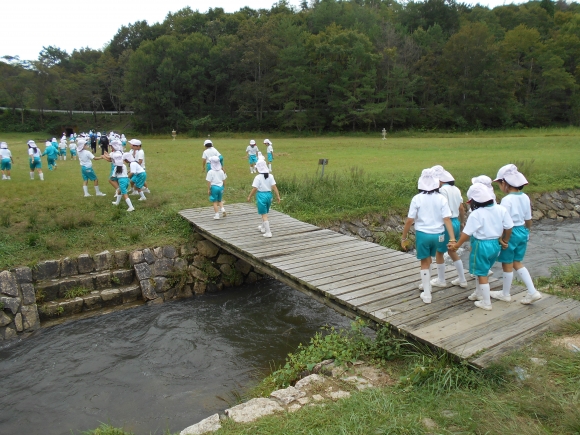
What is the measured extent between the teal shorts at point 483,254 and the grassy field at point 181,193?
7521mm

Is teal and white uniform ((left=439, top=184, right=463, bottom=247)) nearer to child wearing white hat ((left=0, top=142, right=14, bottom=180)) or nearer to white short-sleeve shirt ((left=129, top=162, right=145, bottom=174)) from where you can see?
white short-sleeve shirt ((left=129, top=162, right=145, bottom=174))

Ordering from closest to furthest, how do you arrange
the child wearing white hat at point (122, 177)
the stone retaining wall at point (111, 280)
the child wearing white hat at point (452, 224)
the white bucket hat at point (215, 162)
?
the child wearing white hat at point (452, 224) → the stone retaining wall at point (111, 280) → the white bucket hat at point (215, 162) → the child wearing white hat at point (122, 177)

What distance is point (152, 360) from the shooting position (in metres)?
7.75

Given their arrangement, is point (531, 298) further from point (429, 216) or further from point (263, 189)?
point (263, 189)

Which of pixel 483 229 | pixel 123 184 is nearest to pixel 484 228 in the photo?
pixel 483 229

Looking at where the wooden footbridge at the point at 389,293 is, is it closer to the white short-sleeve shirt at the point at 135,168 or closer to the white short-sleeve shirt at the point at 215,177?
the white short-sleeve shirt at the point at 215,177

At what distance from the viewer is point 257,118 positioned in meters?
58.0

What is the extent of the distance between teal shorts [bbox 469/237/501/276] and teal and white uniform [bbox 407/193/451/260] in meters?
0.50

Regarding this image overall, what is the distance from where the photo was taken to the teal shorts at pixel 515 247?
19.9ft

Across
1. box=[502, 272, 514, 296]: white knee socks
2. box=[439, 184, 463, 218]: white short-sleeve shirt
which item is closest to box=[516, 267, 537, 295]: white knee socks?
box=[502, 272, 514, 296]: white knee socks

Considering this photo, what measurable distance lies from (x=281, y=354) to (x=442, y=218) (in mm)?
3703

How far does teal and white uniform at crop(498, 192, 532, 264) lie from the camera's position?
6.06 m

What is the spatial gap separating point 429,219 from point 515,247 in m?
1.25

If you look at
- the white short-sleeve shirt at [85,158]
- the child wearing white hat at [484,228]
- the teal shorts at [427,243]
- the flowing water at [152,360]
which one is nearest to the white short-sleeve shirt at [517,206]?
the child wearing white hat at [484,228]
